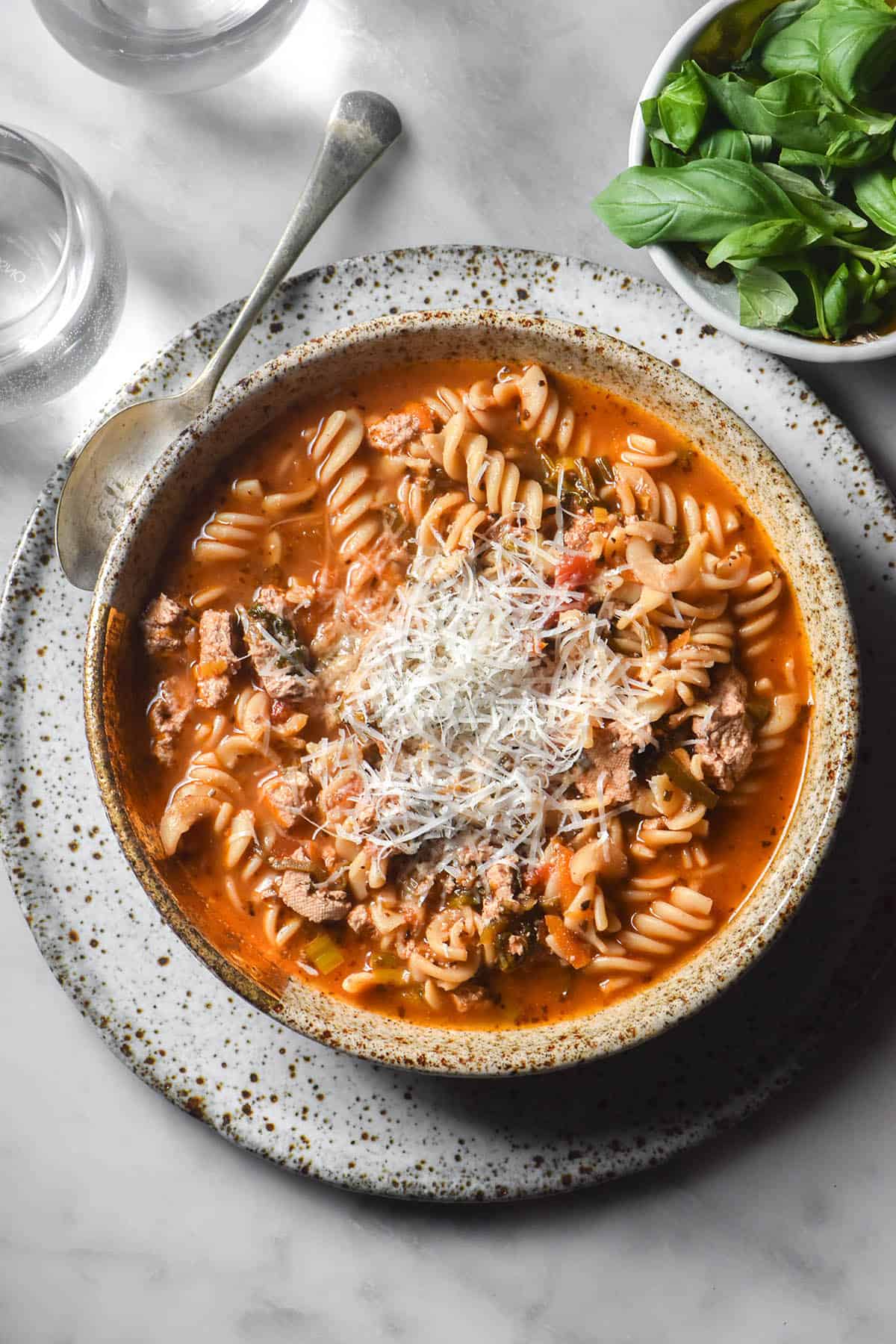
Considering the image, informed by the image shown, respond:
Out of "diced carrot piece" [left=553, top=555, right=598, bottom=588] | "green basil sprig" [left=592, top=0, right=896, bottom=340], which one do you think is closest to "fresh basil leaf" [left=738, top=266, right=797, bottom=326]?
"green basil sprig" [left=592, top=0, right=896, bottom=340]

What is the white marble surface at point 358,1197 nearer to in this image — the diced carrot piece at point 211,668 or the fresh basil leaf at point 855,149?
the fresh basil leaf at point 855,149

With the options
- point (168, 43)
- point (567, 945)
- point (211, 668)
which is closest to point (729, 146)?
point (168, 43)

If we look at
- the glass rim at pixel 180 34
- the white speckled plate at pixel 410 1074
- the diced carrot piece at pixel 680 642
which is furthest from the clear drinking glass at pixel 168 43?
the diced carrot piece at pixel 680 642

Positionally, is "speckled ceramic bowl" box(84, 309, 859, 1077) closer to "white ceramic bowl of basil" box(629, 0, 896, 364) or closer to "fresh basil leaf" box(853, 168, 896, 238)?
"white ceramic bowl of basil" box(629, 0, 896, 364)

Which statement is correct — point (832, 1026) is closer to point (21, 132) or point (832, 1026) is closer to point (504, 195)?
point (504, 195)

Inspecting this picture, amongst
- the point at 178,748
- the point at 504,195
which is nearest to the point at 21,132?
the point at 504,195
